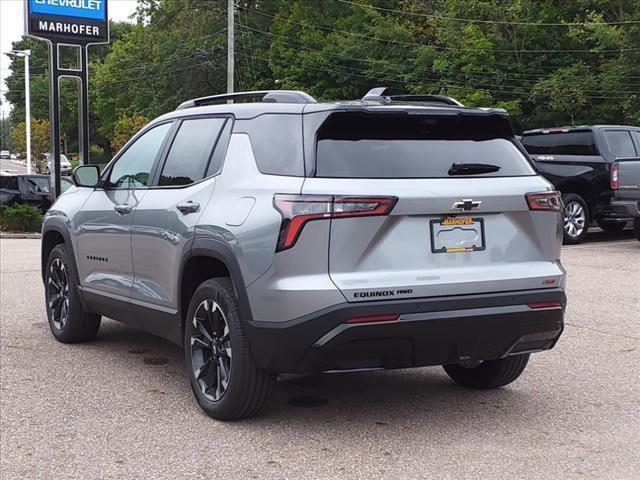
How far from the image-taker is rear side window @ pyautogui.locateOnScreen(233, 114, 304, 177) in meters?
4.33

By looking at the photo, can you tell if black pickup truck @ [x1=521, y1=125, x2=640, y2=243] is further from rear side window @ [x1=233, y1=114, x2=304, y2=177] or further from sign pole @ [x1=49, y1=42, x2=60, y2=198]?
sign pole @ [x1=49, y1=42, x2=60, y2=198]

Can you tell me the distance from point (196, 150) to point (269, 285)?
138 cm

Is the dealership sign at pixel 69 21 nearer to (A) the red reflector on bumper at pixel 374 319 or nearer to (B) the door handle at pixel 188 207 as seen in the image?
(B) the door handle at pixel 188 207

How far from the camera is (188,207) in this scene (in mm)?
4898

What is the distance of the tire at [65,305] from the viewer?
21.8 ft

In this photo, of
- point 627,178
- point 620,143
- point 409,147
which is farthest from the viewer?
point 620,143

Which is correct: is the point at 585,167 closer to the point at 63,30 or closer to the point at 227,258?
the point at 227,258

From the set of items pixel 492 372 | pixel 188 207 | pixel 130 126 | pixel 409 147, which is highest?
pixel 130 126

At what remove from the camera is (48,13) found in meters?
19.1

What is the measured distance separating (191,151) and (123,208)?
0.83m

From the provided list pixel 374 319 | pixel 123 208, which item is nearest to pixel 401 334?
pixel 374 319

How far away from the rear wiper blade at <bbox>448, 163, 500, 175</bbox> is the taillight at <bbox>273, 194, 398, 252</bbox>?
0.51 metres

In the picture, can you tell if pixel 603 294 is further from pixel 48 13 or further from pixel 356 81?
pixel 356 81

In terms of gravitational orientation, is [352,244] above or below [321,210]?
below
